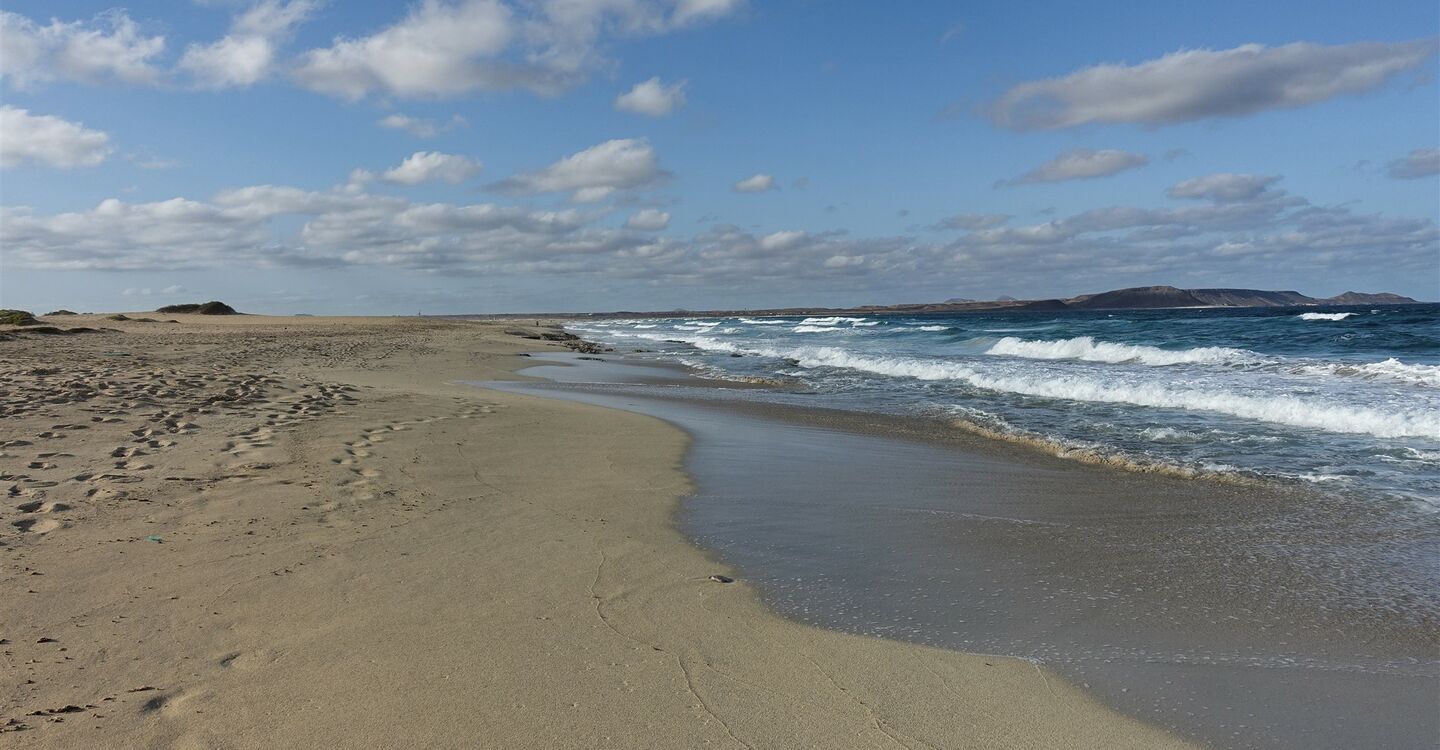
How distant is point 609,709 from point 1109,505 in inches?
197

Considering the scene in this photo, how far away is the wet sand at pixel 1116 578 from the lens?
321 cm

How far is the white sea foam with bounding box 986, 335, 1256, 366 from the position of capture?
23.1m

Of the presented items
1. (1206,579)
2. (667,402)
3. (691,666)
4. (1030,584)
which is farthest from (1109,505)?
(667,402)

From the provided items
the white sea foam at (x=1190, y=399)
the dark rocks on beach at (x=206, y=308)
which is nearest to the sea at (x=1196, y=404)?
the white sea foam at (x=1190, y=399)

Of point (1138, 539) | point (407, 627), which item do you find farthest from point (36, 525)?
point (1138, 539)

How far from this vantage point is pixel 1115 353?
26156 mm

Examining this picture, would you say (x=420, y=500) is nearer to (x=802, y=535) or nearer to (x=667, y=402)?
(x=802, y=535)

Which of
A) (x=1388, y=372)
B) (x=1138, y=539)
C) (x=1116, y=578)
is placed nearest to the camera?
(x=1116, y=578)

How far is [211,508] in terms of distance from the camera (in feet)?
17.6

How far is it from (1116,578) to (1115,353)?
24217mm

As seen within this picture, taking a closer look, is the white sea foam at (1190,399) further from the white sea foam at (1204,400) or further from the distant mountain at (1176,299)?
the distant mountain at (1176,299)

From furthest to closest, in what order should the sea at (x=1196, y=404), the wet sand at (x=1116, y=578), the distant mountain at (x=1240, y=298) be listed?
1. the distant mountain at (x=1240, y=298)
2. the sea at (x=1196, y=404)
3. the wet sand at (x=1116, y=578)

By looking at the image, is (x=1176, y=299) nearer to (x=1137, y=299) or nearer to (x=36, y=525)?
(x=1137, y=299)

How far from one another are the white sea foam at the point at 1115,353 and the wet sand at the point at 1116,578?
711 inches
